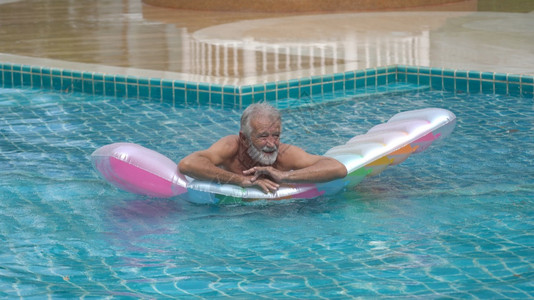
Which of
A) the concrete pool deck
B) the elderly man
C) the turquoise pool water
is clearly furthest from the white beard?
the concrete pool deck

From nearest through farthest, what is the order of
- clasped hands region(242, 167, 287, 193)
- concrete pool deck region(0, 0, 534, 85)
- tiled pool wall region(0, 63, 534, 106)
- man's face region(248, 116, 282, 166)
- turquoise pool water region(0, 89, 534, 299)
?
turquoise pool water region(0, 89, 534, 299) → man's face region(248, 116, 282, 166) → clasped hands region(242, 167, 287, 193) → tiled pool wall region(0, 63, 534, 106) → concrete pool deck region(0, 0, 534, 85)

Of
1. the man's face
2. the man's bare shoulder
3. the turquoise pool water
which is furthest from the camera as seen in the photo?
the man's bare shoulder

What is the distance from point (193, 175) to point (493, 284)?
164 cm

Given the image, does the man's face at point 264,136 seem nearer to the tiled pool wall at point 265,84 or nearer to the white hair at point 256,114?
the white hair at point 256,114

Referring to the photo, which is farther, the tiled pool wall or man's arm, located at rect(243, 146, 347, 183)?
the tiled pool wall

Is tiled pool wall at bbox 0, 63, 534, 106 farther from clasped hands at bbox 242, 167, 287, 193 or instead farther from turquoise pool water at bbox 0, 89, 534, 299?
clasped hands at bbox 242, 167, 287, 193

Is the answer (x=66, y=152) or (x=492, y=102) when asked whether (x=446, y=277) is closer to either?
(x=66, y=152)

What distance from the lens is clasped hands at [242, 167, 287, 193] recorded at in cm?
457

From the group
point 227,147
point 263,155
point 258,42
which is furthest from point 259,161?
point 258,42

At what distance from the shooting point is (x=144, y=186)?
15.8 feet

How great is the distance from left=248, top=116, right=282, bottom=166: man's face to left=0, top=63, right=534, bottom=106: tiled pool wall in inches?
110

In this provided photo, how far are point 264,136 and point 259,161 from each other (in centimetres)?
21

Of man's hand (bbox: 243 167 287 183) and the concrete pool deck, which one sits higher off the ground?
the concrete pool deck

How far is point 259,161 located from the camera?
4.62 m
